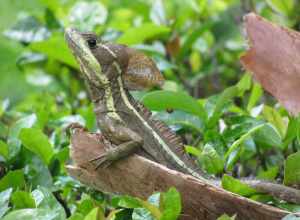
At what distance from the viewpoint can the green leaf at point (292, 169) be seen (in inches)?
103

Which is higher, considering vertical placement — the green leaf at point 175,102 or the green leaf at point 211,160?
the green leaf at point 175,102

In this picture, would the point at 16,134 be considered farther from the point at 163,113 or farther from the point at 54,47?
the point at 54,47

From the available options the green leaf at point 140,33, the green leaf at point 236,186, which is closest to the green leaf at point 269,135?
the green leaf at point 236,186

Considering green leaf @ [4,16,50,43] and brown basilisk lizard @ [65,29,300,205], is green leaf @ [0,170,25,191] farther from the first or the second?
green leaf @ [4,16,50,43]

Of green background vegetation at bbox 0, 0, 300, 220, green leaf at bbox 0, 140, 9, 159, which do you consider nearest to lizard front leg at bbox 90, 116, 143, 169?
green background vegetation at bbox 0, 0, 300, 220

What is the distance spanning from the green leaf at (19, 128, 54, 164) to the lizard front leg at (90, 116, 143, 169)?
295mm

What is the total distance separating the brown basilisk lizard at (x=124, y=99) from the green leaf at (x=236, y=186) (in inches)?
16.2

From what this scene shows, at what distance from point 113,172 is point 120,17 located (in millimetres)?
2747

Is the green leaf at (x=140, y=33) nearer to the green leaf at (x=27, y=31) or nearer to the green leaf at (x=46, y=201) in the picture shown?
the green leaf at (x=27, y=31)

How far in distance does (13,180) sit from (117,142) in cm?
58

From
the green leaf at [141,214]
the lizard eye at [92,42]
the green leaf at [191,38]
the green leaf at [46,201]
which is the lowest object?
the green leaf at [191,38]

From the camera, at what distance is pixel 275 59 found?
2.93 metres

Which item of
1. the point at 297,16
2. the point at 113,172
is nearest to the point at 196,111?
the point at 113,172

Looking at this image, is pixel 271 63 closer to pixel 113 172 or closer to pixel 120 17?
pixel 113 172
